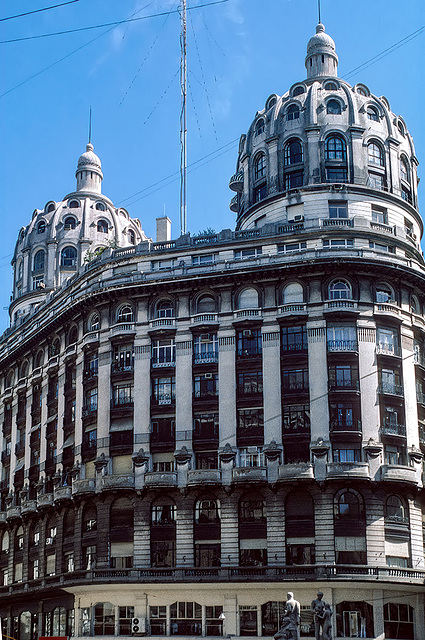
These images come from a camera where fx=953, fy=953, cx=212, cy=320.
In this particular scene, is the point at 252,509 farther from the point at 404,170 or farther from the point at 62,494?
the point at 404,170

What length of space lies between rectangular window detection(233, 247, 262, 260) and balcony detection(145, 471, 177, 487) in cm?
1613

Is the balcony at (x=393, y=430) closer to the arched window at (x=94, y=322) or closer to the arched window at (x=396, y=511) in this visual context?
the arched window at (x=396, y=511)

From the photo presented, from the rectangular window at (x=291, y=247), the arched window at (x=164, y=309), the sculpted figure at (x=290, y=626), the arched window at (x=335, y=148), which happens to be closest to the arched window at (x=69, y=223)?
the arched window at (x=164, y=309)

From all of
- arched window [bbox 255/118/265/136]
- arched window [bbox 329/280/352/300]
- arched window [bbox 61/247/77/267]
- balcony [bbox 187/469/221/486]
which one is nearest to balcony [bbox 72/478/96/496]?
balcony [bbox 187/469/221/486]

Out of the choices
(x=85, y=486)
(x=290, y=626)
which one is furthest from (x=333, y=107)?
(x=290, y=626)

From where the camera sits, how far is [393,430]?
211ft

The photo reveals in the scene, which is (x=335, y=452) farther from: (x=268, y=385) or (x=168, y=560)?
(x=168, y=560)

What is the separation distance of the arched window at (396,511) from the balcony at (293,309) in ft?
45.5

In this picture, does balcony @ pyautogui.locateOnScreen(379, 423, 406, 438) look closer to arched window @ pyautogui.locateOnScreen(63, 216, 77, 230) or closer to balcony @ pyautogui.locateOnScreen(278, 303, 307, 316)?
balcony @ pyautogui.locateOnScreen(278, 303, 307, 316)

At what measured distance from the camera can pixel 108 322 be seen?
72500mm

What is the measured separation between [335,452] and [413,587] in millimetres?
9860

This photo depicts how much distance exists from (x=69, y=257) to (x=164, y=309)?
126ft

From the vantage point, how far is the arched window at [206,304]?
69.6m

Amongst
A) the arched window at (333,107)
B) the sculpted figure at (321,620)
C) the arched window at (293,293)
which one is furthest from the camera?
the arched window at (333,107)
